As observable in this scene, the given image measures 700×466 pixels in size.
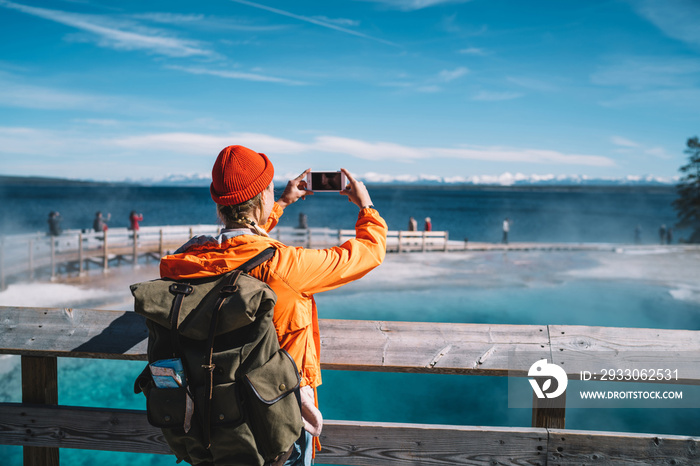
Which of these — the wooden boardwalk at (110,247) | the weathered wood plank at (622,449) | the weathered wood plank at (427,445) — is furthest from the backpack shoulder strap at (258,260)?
the wooden boardwalk at (110,247)

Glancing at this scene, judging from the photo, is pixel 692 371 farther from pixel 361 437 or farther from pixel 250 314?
pixel 250 314

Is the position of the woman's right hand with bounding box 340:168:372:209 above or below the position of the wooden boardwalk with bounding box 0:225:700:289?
above

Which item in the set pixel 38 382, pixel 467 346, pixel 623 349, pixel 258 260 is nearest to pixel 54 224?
pixel 38 382

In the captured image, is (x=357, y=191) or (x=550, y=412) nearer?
(x=357, y=191)

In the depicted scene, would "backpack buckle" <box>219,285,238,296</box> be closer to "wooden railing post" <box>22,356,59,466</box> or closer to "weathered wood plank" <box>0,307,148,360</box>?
"weathered wood plank" <box>0,307,148,360</box>

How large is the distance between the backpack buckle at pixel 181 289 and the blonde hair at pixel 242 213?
11.6 inches

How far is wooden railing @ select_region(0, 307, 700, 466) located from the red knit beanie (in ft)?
3.14

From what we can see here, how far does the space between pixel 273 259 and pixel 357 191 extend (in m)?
0.52

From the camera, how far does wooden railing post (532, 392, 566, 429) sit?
235 cm

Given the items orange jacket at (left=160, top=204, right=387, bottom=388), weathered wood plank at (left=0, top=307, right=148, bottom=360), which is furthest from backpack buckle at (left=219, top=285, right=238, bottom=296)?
weathered wood plank at (left=0, top=307, right=148, bottom=360)

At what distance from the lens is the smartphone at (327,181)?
2109 millimetres

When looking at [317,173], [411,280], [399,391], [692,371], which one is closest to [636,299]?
[411,280]

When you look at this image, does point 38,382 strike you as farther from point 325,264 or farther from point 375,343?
point 325,264

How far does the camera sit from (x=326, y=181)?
214cm
